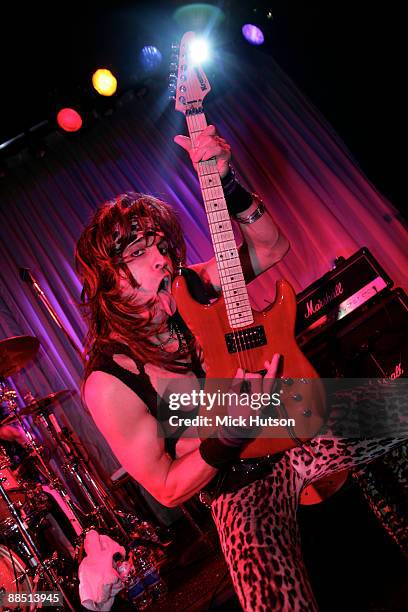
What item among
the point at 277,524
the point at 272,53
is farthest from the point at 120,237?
the point at 272,53

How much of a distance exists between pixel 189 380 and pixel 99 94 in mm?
5270

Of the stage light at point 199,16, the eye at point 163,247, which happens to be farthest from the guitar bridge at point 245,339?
the stage light at point 199,16

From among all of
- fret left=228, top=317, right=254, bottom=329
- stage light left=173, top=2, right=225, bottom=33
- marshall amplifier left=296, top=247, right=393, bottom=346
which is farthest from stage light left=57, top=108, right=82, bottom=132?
fret left=228, top=317, right=254, bottom=329

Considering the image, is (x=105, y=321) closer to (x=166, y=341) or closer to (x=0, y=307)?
(x=166, y=341)

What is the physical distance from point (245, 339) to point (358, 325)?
2.20 m

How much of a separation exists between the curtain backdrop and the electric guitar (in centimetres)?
418

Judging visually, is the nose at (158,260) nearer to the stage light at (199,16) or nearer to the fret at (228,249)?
the fret at (228,249)

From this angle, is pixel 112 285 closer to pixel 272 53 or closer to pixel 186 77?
pixel 186 77

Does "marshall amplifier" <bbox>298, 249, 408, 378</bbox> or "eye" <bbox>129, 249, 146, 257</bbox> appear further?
"marshall amplifier" <bbox>298, 249, 408, 378</bbox>

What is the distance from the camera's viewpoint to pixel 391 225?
563 cm

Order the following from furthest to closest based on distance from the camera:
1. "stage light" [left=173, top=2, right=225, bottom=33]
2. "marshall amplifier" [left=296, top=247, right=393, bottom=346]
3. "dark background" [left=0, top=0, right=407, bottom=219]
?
"stage light" [left=173, top=2, right=225, bottom=33] → "dark background" [left=0, top=0, right=407, bottom=219] → "marshall amplifier" [left=296, top=247, right=393, bottom=346]

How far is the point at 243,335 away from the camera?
1852 millimetres

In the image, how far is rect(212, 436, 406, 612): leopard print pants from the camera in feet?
4.61

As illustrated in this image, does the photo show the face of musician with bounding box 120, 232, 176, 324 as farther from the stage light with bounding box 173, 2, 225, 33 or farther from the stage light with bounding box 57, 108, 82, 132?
the stage light with bounding box 57, 108, 82, 132
